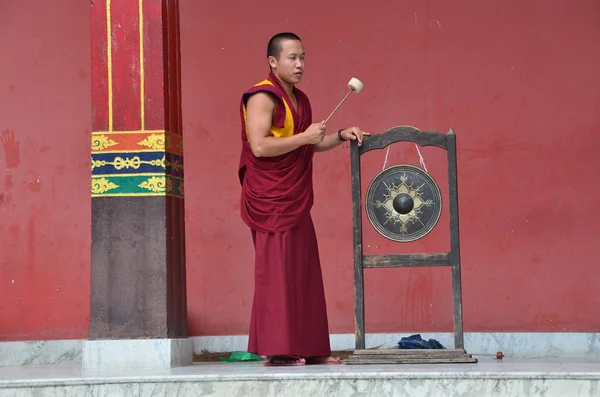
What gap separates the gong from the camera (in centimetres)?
476

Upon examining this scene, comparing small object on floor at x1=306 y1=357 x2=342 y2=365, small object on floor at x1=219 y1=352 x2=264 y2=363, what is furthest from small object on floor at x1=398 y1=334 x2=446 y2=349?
small object on floor at x1=219 y1=352 x2=264 y2=363

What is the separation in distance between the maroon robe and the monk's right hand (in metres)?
0.17

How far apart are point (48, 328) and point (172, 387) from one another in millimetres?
2413

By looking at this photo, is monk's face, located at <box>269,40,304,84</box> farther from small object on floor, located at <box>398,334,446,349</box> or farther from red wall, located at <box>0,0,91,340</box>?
red wall, located at <box>0,0,91,340</box>

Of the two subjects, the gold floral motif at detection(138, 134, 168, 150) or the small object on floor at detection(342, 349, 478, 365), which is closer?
the small object on floor at detection(342, 349, 478, 365)

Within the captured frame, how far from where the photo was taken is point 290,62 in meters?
4.74

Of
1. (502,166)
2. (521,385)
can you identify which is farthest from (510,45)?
(521,385)

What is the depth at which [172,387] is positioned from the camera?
158 inches

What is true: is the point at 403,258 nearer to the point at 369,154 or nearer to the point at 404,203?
the point at 404,203

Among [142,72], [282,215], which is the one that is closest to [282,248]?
[282,215]

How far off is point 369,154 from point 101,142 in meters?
1.91

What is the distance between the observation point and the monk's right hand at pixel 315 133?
458 cm

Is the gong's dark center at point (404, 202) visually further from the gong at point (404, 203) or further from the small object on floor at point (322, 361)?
the small object on floor at point (322, 361)

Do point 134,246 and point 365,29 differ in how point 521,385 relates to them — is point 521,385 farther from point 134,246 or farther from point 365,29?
point 365,29
